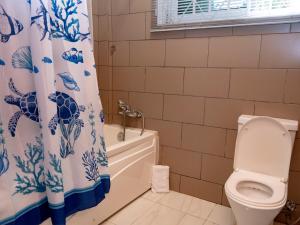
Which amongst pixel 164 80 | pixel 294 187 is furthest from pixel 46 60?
pixel 294 187

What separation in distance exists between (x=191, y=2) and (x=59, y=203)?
1.87 meters

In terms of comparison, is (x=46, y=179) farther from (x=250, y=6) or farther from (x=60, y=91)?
(x=250, y=6)

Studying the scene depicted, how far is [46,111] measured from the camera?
1.16 metres

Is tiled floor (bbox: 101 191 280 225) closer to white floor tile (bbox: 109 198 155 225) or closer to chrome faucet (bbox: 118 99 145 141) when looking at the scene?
white floor tile (bbox: 109 198 155 225)

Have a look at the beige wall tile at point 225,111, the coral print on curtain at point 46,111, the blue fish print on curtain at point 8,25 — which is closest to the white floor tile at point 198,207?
the beige wall tile at point 225,111

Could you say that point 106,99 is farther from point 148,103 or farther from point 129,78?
point 148,103

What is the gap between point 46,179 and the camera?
1224 mm

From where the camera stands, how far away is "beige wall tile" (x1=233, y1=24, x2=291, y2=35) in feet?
5.82

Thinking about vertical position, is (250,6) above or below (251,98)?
above

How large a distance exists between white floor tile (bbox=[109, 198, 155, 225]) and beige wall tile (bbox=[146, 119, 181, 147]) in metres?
0.59

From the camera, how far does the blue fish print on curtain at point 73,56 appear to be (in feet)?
4.23

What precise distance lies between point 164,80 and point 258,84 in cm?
83

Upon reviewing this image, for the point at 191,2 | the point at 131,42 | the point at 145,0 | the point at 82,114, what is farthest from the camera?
the point at 131,42

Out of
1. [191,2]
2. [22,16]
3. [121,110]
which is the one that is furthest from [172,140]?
[22,16]
